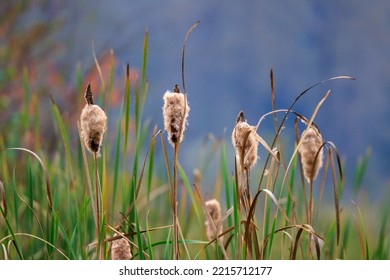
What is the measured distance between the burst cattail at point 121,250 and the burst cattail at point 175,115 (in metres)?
0.28

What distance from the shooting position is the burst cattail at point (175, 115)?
1.14 m

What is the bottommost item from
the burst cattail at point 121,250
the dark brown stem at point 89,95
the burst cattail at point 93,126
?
the burst cattail at point 121,250

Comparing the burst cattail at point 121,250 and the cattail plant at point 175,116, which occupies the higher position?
the cattail plant at point 175,116

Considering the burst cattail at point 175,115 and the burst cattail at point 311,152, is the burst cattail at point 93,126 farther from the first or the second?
the burst cattail at point 311,152

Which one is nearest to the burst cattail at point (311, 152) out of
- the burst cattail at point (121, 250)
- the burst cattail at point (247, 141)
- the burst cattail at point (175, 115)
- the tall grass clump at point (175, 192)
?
the tall grass clump at point (175, 192)

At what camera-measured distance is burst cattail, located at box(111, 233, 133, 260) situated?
1.29m

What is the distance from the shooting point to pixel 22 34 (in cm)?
307

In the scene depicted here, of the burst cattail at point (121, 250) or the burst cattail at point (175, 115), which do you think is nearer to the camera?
the burst cattail at point (175, 115)

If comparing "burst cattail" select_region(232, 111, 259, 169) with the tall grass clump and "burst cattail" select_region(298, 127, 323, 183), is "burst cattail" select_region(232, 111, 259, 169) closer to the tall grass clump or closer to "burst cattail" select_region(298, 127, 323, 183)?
the tall grass clump

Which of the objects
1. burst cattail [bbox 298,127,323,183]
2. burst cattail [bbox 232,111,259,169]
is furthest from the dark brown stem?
burst cattail [bbox 298,127,323,183]

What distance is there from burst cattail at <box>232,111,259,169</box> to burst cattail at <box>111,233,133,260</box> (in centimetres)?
32
